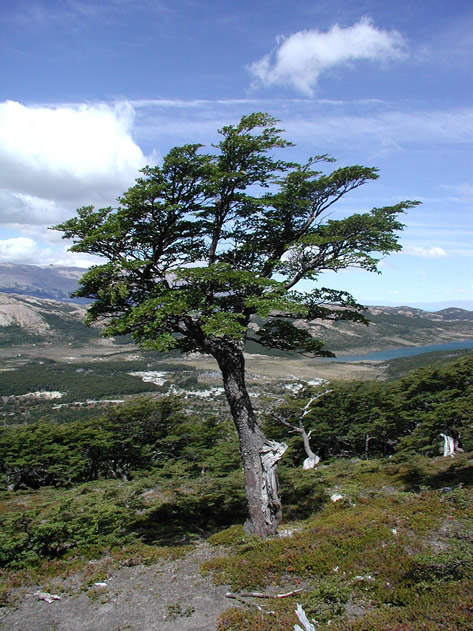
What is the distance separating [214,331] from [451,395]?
A: 2889 cm

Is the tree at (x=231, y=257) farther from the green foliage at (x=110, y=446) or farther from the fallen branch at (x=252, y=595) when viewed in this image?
the green foliage at (x=110, y=446)

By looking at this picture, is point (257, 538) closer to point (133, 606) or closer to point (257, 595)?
point (257, 595)

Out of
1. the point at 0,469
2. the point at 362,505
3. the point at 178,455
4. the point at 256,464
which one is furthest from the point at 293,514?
the point at 0,469

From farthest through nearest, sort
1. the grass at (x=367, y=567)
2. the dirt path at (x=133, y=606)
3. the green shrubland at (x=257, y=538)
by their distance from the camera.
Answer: the dirt path at (x=133, y=606)
the green shrubland at (x=257, y=538)
the grass at (x=367, y=567)

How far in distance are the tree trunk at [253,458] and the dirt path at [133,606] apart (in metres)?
2.34

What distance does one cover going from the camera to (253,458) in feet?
38.0

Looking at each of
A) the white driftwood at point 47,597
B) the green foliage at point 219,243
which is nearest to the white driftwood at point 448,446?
the green foliage at point 219,243

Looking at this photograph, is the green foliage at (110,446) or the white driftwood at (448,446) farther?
the white driftwood at (448,446)

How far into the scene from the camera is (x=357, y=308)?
39.6 ft

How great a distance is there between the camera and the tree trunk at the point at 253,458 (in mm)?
11547

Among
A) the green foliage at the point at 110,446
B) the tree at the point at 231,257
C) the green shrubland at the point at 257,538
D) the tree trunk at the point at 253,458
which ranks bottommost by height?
the green foliage at the point at 110,446

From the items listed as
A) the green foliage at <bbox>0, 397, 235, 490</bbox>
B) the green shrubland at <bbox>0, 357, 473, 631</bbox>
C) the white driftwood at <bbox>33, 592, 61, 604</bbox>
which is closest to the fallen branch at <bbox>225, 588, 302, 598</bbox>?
the green shrubland at <bbox>0, 357, 473, 631</bbox>

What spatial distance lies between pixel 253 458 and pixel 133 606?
468cm

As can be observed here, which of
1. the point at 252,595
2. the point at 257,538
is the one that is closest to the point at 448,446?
the point at 257,538
